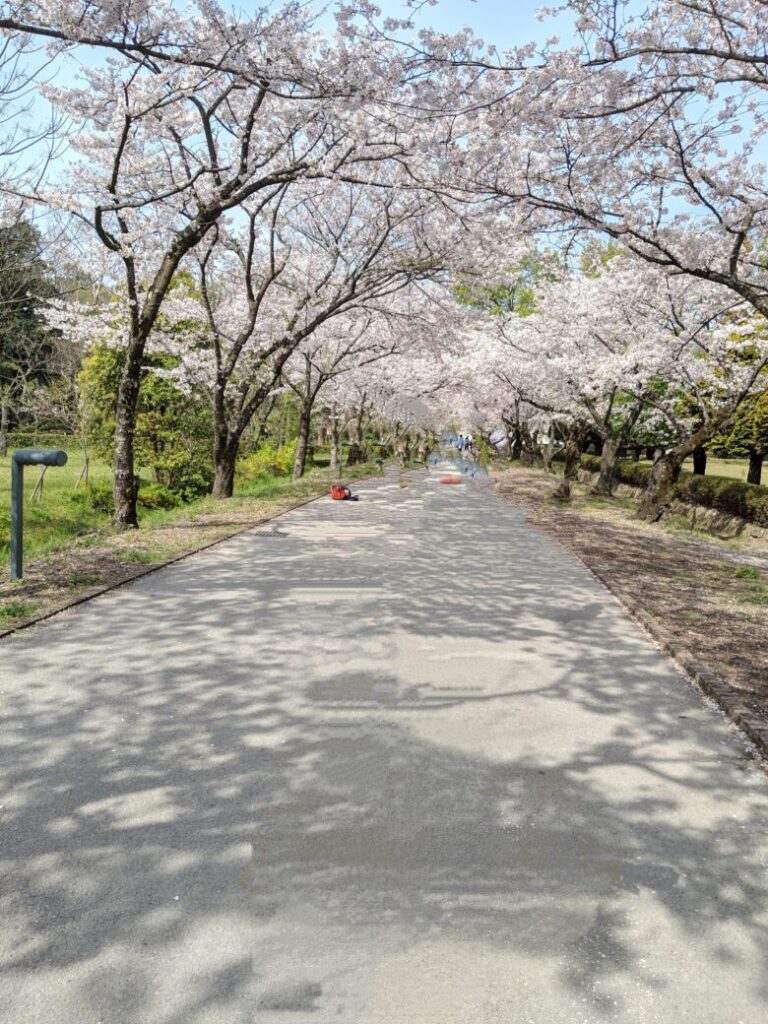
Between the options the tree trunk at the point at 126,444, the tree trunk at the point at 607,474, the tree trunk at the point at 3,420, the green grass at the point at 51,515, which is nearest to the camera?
the tree trunk at the point at 126,444

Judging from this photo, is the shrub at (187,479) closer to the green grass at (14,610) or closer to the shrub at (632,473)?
the shrub at (632,473)

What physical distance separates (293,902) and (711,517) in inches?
737

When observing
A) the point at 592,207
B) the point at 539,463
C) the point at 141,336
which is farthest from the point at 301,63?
the point at 539,463

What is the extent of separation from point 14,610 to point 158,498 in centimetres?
1738

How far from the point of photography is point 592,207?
8859 millimetres

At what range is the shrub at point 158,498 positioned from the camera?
73.4 ft

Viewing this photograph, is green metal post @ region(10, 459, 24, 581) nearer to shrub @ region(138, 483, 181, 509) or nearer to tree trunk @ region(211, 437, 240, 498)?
tree trunk @ region(211, 437, 240, 498)

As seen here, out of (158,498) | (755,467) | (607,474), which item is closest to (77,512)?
(158,498)

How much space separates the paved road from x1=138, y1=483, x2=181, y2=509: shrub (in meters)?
17.3

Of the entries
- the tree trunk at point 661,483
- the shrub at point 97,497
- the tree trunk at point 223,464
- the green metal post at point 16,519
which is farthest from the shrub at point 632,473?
the green metal post at point 16,519

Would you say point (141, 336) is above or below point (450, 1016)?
above

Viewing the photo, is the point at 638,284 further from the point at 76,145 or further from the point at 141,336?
the point at 76,145

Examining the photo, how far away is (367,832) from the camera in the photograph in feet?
9.66

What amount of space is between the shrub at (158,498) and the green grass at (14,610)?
16.6m
